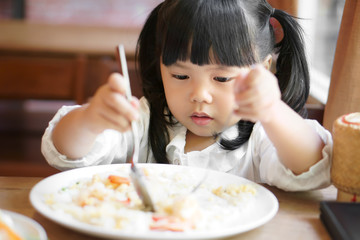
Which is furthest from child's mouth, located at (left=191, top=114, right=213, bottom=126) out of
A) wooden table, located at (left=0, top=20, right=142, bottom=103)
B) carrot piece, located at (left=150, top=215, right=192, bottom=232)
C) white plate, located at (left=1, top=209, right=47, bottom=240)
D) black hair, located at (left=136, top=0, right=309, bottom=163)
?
wooden table, located at (left=0, top=20, right=142, bottom=103)

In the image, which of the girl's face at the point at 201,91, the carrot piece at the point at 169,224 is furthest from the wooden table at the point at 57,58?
the carrot piece at the point at 169,224

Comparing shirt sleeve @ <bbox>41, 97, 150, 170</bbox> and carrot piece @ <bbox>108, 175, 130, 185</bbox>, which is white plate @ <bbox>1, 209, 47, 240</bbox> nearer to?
carrot piece @ <bbox>108, 175, 130, 185</bbox>

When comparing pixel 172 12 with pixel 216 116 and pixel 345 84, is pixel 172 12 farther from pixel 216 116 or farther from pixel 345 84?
pixel 345 84

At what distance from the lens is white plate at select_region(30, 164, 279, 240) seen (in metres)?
0.70

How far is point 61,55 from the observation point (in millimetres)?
3949

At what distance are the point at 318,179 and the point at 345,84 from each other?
0.50 metres

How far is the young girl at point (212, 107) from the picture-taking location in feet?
2.98

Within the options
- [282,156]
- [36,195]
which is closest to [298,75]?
[282,156]

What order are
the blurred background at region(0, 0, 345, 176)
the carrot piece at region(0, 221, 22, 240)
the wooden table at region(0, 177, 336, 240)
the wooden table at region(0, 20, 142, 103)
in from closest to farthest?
the carrot piece at region(0, 221, 22, 240)
the wooden table at region(0, 177, 336, 240)
the blurred background at region(0, 0, 345, 176)
the wooden table at region(0, 20, 142, 103)

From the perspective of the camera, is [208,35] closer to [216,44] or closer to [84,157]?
[216,44]

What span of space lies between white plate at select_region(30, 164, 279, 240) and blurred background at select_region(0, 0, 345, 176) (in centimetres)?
76

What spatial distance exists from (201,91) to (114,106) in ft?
0.97

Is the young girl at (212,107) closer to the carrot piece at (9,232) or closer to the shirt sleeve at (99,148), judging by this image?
the shirt sleeve at (99,148)

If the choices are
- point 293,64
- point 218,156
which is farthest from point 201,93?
point 293,64
